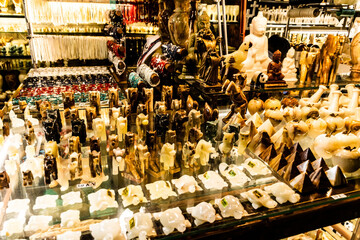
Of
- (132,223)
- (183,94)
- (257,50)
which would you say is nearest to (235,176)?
(132,223)

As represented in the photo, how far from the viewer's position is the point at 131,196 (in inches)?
46.3

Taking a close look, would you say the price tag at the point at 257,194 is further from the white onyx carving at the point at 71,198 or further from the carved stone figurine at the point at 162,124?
the white onyx carving at the point at 71,198

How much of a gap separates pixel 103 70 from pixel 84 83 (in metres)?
0.73

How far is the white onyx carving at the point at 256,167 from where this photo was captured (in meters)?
1.42

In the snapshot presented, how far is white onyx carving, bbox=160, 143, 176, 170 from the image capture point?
1.38m

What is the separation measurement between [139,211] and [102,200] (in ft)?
0.54

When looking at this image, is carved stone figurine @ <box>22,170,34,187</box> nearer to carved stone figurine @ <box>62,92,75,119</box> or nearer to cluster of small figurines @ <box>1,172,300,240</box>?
cluster of small figurines @ <box>1,172,300,240</box>

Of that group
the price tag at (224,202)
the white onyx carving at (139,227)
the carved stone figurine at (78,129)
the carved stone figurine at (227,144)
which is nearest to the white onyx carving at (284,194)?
the price tag at (224,202)

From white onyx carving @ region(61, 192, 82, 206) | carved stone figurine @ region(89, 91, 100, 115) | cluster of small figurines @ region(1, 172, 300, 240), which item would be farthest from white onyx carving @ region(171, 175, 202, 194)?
carved stone figurine @ region(89, 91, 100, 115)

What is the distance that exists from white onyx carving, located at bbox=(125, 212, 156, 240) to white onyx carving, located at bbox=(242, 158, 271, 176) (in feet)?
2.01

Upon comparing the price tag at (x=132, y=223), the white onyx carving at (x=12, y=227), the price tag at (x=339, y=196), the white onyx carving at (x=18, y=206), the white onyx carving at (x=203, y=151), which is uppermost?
the white onyx carving at (x=203, y=151)

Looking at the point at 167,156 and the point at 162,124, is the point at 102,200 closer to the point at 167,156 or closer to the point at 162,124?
the point at 167,156

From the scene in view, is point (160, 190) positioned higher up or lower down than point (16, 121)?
lower down

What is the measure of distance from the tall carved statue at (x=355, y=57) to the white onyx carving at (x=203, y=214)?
2.01 meters
